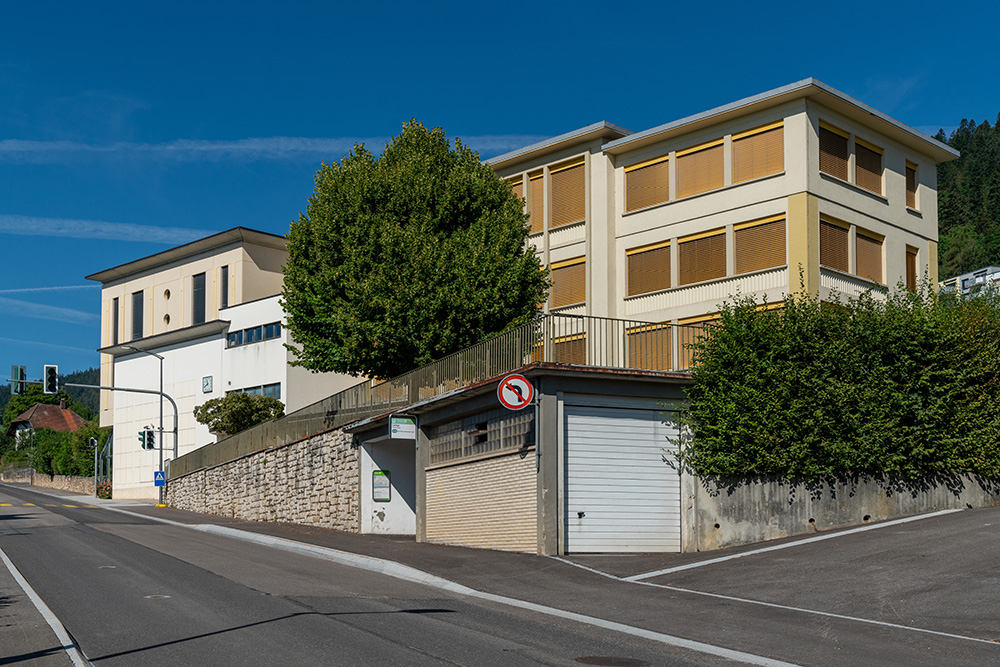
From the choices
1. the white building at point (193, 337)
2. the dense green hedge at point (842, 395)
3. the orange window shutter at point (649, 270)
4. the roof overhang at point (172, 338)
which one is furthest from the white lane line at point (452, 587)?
the roof overhang at point (172, 338)

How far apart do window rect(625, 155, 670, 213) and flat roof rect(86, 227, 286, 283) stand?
105ft

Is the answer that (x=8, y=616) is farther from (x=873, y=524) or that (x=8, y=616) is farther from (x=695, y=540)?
(x=873, y=524)

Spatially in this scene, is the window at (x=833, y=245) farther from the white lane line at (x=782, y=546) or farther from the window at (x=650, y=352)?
the white lane line at (x=782, y=546)

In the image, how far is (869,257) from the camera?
113 ft

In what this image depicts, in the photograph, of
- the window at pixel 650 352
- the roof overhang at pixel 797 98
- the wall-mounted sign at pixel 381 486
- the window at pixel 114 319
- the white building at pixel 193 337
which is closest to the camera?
the window at pixel 650 352

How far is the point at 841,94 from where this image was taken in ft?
107

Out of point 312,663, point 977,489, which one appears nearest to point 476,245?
point 977,489

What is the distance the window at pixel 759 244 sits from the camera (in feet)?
106

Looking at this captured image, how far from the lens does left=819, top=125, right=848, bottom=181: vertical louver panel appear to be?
32.8 m

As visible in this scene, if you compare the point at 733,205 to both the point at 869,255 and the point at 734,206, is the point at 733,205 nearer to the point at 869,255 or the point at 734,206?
the point at 734,206

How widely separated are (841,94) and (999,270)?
33102mm

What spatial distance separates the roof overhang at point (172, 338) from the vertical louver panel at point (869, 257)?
36593mm

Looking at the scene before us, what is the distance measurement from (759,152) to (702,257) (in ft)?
12.9

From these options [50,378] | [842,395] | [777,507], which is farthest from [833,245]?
[50,378]
